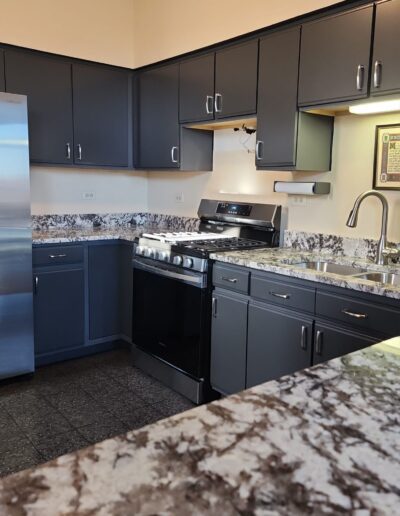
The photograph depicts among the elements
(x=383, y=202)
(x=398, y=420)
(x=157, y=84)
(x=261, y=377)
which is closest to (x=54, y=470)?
(x=398, y=420)

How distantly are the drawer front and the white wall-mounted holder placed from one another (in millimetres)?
890

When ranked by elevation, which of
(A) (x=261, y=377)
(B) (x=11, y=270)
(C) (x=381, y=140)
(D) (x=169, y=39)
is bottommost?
(A) (x=261, y=377)

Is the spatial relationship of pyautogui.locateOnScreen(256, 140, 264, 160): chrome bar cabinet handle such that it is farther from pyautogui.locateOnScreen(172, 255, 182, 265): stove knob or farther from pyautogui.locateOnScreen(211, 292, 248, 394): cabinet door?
pyautogui.locateOnScreen(211, 292, 248, 394): cabinet door

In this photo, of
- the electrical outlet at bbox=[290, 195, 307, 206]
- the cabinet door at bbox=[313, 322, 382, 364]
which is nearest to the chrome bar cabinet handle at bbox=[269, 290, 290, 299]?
the cabinet door at bbox=[313, 322, 382, 364]

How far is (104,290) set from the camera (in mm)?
3830

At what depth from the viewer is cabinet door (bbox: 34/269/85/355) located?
137 inches

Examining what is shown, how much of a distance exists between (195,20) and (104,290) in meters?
2.18

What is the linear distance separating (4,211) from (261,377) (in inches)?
74.5

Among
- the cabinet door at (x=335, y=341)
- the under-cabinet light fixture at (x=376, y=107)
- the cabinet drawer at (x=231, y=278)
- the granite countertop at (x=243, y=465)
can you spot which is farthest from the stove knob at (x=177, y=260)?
the granite countertop at (x=243, y=465)

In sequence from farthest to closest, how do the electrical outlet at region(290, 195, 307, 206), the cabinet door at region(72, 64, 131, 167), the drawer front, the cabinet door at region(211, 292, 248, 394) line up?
the cabinet door at region(72, 64, 131, 167)
the electrical outlet at region(290, 195, 307, 206)
the cabinet door at region(211, 292, 248, 394)
the drawer front

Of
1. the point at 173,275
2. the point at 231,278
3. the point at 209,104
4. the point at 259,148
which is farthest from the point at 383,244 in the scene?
the point at 209,104

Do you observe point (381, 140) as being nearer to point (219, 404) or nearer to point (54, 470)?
point (219, 404)

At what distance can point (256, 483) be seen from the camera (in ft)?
2.25

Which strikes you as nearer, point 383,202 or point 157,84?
point 383,202
